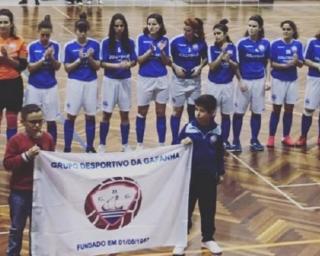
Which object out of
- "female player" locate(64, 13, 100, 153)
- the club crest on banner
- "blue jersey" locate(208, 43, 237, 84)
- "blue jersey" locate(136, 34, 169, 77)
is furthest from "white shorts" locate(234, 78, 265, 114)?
the club crest on banner

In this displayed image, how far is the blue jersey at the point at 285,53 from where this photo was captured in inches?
343

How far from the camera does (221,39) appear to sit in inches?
327

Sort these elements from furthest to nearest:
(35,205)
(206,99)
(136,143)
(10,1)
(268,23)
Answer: (10,1), (268,23), (136,143), (206,99), (35,205)

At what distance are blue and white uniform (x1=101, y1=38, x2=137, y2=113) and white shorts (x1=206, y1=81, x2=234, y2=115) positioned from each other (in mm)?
996

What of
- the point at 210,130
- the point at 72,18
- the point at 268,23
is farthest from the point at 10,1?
the point at 210,130

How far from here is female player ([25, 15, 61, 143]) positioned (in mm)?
7879

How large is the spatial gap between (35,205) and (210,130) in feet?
5.00

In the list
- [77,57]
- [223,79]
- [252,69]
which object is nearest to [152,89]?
[223,79]

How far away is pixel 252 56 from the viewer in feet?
28.2

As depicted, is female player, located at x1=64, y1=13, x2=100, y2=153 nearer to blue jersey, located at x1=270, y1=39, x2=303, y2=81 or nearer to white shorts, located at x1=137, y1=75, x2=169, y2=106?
white shorts, located at x1=137, y1=75, x2=169, y2=106

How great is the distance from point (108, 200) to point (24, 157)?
749mm

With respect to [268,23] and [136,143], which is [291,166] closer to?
[136,143]

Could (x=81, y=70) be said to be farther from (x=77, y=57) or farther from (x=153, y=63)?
(x=153, y=63)

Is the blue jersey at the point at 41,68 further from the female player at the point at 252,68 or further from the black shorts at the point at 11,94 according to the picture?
the female player at the point at 252,68
